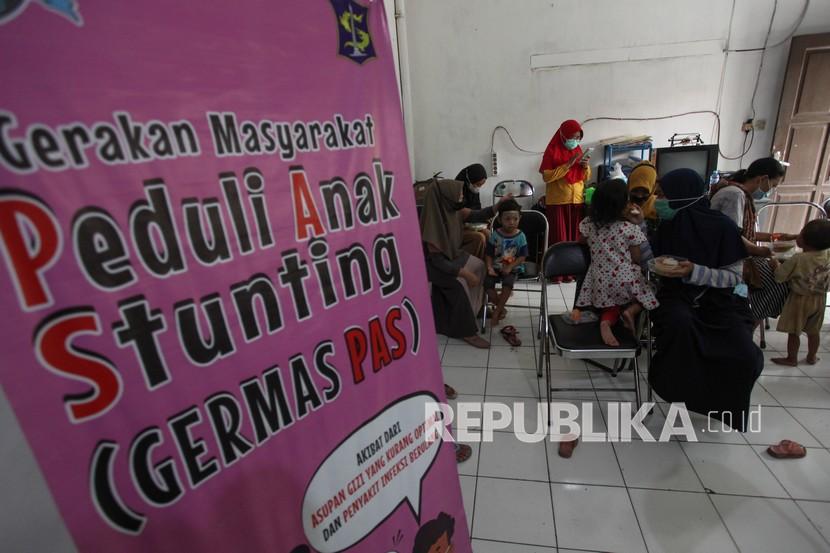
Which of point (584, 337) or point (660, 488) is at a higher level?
point (584, 337)

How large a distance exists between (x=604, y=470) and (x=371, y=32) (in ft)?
6.01

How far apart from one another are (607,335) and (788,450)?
2.84ft

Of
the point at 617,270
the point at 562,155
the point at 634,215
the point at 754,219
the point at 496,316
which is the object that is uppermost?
the point at 562,155

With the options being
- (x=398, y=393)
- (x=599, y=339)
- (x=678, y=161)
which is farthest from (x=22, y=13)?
(x=678, y=161)

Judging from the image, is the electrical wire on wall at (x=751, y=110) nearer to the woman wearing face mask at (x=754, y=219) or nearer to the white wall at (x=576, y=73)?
the white wall at (x=576, y=73)

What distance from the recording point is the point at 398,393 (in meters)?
0.99

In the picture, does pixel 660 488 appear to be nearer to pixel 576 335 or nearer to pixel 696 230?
pixel 576 335

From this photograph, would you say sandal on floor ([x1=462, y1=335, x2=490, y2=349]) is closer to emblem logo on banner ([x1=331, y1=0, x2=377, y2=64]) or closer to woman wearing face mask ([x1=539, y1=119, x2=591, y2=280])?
woman wearing face mask ([x1=539, y1=119, x2=591, y2=280])

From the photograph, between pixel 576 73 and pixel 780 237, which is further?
pixel 576 73

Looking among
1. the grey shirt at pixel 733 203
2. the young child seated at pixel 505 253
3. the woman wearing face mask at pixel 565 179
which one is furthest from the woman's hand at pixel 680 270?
the woman wearing face mask at pixel 565 179

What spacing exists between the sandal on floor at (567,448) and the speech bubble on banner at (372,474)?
2.93 ft

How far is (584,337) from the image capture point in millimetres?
1809

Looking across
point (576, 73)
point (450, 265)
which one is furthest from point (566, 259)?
point (576, 73)

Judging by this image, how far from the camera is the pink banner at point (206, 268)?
0.49 m
